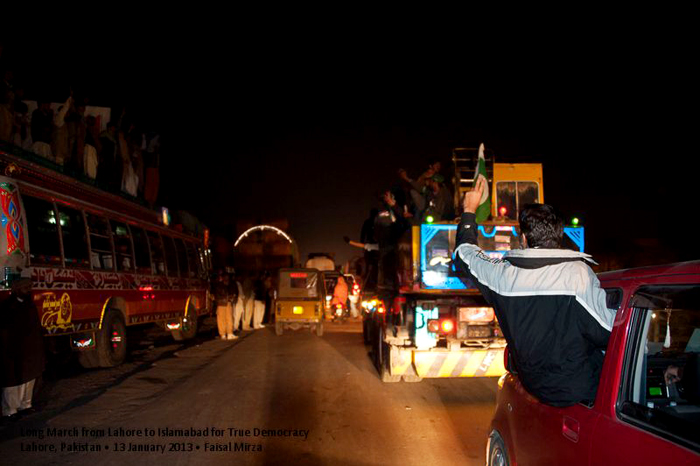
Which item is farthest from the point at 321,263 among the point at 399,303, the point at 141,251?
the point at 399,303

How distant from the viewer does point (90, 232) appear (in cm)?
1012

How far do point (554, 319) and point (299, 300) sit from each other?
14019mm

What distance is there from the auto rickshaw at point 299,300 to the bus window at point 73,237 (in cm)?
718

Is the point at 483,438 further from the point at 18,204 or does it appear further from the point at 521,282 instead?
the point at 18,204

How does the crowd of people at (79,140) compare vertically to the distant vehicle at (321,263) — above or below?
above

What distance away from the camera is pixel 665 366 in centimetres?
271

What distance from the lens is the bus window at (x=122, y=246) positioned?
37.1ft

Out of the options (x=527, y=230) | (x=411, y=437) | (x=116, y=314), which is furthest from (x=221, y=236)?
(x=527, y=230)

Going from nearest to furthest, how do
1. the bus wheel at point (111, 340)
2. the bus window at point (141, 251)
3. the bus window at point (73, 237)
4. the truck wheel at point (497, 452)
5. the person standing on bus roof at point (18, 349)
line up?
the truck wheel at point (497, 452) → the person standing on bus roof at point (18, 349) → the bus window at point (73, 237) → the bus wheel at point (111, 340) → the bus window at point (141, 251)

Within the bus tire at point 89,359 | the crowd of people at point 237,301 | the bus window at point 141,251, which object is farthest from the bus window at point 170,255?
the bus tire at point 89,359

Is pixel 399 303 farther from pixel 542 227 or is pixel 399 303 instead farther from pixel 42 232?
pixel 42 232

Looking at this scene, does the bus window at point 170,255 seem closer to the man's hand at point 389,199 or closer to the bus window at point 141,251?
the bus window at point 141,251

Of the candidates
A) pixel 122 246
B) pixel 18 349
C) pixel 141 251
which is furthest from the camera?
pixel 141 251

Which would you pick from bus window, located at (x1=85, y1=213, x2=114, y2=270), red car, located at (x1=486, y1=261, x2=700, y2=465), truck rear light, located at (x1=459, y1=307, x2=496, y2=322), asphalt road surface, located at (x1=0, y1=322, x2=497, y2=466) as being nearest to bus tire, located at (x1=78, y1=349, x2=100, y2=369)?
asphalt road surface, located at (x1=0, y1=322, x2=497, y2=466)
